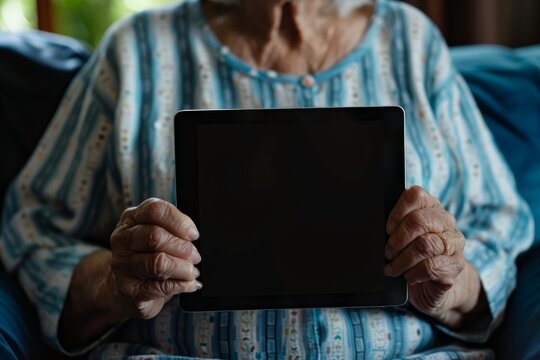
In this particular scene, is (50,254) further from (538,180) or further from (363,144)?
(538,180)

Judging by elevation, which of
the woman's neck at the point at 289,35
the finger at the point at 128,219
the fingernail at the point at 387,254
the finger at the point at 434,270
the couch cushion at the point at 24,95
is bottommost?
the finger at the point at 434,270

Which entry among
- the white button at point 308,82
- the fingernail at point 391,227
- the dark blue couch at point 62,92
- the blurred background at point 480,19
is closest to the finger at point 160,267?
the fingernail at point 391,227

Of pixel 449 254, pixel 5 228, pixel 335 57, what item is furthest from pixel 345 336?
pixel 5 228

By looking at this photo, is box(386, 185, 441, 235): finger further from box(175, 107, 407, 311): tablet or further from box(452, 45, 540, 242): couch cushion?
box(452, 45, 540, 242): couch cushion

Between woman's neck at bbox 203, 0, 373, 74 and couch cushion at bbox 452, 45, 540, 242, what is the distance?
276mm

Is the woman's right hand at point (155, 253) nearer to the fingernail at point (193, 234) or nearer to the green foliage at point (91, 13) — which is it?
the fingernail at point (193, 234)

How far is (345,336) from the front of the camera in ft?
3.73

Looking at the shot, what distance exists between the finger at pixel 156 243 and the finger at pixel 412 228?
23 centimetres

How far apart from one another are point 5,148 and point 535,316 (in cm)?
89

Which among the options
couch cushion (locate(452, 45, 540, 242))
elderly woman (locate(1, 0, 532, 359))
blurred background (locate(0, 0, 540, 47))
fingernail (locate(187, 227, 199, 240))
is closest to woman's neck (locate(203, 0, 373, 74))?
elderly woman (locate(1, 0, 532, 359))

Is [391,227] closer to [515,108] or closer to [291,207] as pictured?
[291,207]

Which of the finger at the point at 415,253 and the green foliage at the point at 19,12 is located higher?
the green foliage at the point at 19,12

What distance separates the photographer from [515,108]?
1.43 metres

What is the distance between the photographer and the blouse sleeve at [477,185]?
1251mm
